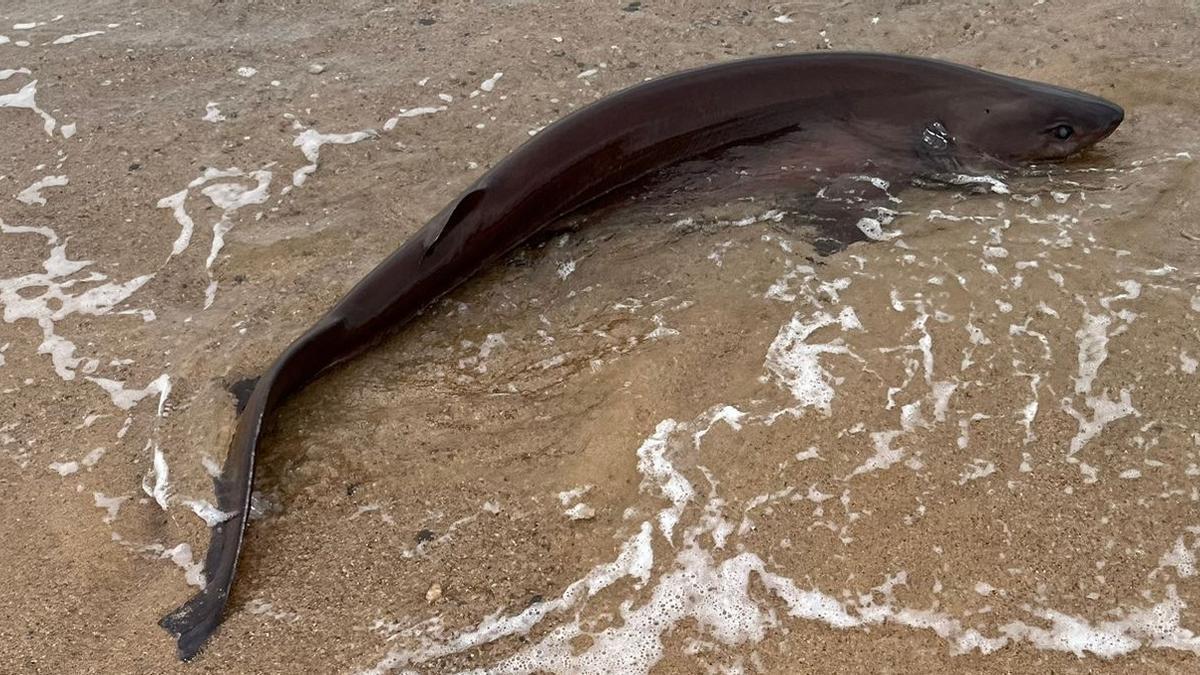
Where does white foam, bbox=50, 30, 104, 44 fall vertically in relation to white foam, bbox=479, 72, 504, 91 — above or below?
below

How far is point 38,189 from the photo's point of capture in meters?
4.48

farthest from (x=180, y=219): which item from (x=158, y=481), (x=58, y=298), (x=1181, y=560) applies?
(x=1181, y=560)

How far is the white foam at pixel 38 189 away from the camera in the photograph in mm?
4414

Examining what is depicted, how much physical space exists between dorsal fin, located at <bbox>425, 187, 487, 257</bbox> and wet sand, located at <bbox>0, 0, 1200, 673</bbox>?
281mm

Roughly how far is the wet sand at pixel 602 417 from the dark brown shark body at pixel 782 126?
7.6 inches

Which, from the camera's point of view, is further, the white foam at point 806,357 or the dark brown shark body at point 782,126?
the dark brown shark body at point 782,126

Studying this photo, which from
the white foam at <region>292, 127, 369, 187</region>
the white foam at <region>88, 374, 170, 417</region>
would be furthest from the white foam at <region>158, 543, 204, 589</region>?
the white foam at <region>292, 127, 369, 187</region>

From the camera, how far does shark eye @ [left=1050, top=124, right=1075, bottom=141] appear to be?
433 centimetres

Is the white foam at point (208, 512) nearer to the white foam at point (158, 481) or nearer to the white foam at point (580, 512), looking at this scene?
the white foam at point (158, 481)

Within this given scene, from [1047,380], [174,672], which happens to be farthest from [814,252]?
[174,672]

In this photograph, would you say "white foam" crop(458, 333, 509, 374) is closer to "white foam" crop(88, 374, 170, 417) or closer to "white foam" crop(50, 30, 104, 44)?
"white foam" crop(88, 374, 170, 417)

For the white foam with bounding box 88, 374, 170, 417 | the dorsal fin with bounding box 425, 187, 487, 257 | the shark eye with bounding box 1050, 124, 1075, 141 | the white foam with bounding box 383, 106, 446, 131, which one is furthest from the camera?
the white foam with bounding box 383, 106, 446, 131

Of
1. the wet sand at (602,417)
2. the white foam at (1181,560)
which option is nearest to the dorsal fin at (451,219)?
the wet sand at (602,417)

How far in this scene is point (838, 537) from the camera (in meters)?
2.74
